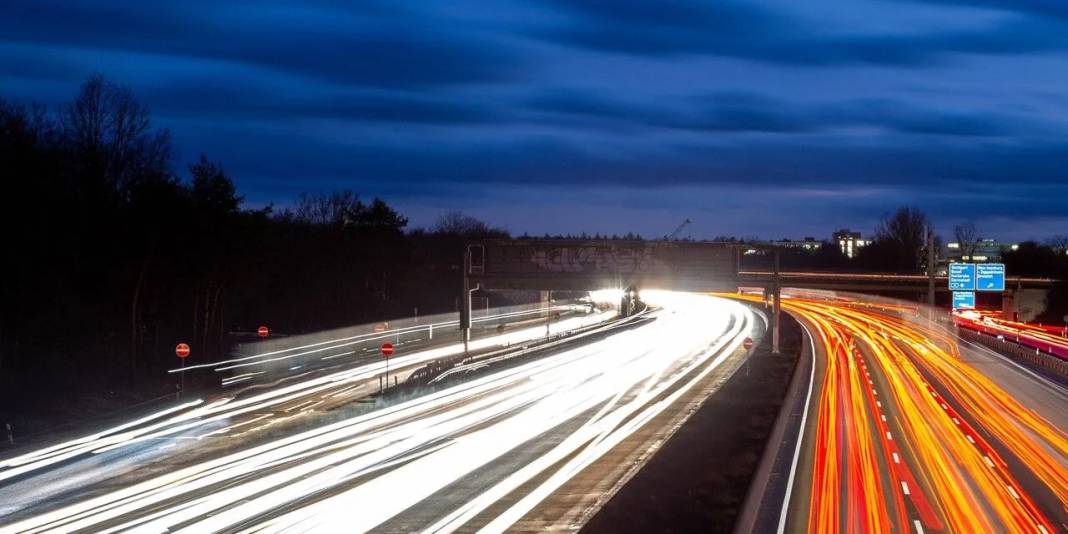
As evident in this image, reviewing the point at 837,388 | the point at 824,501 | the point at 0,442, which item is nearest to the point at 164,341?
the point at 0,442

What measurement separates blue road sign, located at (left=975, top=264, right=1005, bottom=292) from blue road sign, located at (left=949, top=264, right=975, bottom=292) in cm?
30

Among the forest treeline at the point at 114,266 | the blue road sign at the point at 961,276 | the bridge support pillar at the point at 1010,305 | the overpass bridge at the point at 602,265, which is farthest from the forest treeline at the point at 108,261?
the bridge support pillar at the point at 1010,305

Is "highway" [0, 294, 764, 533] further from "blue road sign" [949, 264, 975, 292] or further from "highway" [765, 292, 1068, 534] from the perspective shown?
"blue road sign" [949, 264, 975, 292]

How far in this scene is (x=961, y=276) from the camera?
209 ft

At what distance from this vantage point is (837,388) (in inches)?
1768

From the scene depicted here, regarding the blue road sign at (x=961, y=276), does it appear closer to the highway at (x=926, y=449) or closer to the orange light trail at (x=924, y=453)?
the highway at (x=926, y=449)

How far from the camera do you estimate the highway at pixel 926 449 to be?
2059 cm

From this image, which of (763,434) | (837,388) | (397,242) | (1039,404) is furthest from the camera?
(397,242)

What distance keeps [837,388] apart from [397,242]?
6349 cm

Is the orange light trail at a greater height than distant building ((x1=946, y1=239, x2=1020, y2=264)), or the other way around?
distant building ((x1=946, y1=239, x2=1020, y2=264))

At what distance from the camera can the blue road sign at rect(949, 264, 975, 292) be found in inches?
2493

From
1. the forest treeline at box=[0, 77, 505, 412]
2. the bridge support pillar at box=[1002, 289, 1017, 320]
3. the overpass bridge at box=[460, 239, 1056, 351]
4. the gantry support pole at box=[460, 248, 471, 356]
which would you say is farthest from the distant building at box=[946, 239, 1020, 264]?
the forest treeline at box=[0, 77, 505, 412]

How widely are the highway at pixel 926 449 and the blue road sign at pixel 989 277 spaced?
468 cm

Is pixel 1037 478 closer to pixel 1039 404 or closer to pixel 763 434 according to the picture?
pixel 763 434
